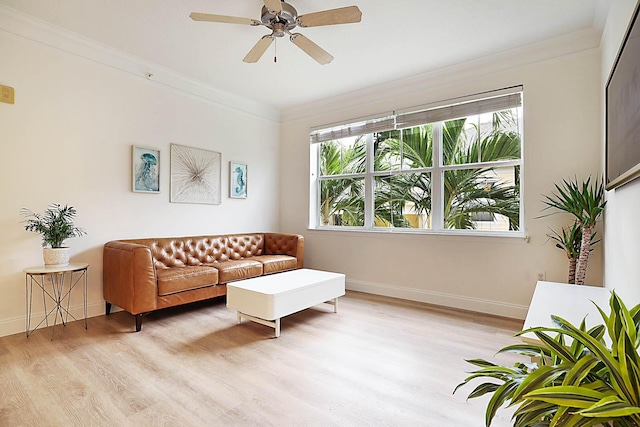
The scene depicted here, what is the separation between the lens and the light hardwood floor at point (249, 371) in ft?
6.00

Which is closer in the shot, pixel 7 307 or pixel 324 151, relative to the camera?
pixel 7 307

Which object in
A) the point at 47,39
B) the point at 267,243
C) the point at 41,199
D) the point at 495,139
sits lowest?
the point at 267,243

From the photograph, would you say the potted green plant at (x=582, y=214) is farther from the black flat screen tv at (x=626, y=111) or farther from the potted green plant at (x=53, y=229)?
the potted green plant at (x=53, y=229)

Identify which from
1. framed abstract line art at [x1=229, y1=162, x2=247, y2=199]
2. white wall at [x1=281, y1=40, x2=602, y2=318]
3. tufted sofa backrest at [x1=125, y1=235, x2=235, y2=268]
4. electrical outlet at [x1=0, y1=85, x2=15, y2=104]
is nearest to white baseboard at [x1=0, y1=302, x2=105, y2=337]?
tufted sofa backrest at [x1=125, y1=235, x2=235, y2=268]

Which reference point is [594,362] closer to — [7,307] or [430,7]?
[430,7]

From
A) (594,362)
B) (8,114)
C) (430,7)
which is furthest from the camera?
(8,114)

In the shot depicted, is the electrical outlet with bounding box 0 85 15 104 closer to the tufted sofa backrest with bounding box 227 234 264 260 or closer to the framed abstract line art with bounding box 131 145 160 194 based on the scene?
the framed abstract line art with bounding box 131 145 160 194

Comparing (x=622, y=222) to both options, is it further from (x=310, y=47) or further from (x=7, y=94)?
(x=7, y=94)

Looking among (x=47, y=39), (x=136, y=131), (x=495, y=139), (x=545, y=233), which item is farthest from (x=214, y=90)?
(x=545, y=233)

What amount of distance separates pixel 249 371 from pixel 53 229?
226 cm

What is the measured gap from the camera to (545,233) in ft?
11.1

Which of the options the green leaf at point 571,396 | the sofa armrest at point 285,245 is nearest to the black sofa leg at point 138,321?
the sofa armrest at point 285,245

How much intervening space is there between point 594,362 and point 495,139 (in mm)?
3518

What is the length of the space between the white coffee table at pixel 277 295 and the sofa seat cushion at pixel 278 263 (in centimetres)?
59
